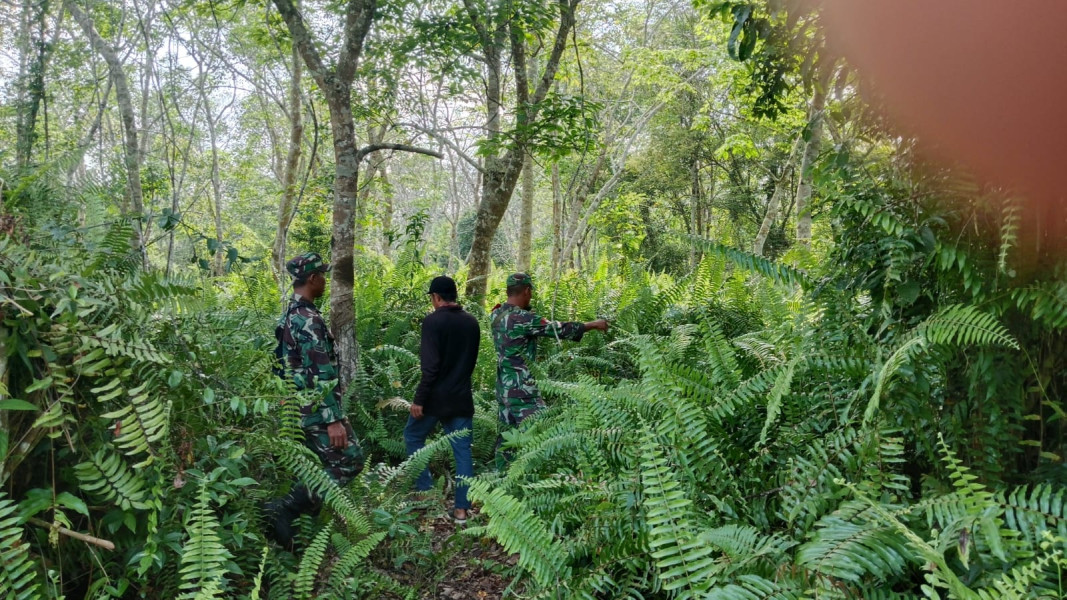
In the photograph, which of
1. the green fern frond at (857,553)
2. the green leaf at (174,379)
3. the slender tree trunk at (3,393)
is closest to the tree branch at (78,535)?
the slender tree trunk at (3,393)

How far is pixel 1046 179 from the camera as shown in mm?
2236

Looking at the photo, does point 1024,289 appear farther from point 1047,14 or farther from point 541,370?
point 541,370

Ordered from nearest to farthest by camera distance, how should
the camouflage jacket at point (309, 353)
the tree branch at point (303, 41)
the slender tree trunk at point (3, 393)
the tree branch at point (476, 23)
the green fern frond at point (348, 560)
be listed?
the slender tree trunk at point (3, 393)
the green fern frond at point (348, 560)
the camouflage jacket at point (309, 353)
the tree branch at point (303, 41)
the tree branch at point (476, 23)

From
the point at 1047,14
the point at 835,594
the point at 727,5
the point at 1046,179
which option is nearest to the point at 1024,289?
the point at 1046,179

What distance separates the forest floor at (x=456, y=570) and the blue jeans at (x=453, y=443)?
0.46 meters

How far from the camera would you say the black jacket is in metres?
4.95

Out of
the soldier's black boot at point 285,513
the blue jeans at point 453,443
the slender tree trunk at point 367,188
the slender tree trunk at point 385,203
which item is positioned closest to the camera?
the soldier's black boot at point 285,513

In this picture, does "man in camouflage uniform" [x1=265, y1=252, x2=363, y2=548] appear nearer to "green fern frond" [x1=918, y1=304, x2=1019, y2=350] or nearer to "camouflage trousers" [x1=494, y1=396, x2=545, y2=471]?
"camouflage trousers" [x1=494, y1=396, x2=545, y2=471]

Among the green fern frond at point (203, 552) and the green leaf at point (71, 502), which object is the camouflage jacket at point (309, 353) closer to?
the green fern frond at point (203, 552)

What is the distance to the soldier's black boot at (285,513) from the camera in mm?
3785

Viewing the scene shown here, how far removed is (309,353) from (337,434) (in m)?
0.59

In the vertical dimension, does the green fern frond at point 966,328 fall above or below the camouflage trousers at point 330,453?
above

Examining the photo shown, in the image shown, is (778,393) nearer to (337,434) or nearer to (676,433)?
(676,433)

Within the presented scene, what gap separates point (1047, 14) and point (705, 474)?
2389mm
